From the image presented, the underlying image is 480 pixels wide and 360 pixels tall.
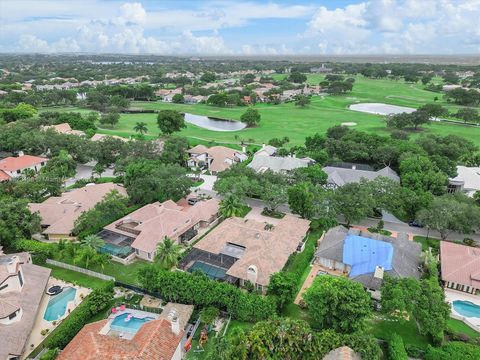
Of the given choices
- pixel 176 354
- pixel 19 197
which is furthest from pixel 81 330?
pixel 19 197

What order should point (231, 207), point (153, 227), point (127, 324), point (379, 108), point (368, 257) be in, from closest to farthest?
point (127, 324), point (368, 257), point (153, 227), point (231, 207), point (379, 108)

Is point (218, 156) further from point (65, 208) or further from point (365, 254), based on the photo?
point (365, 254)

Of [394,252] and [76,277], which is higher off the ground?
[394,252]

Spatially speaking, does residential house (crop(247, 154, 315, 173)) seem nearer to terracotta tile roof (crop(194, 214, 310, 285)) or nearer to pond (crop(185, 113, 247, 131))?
terracotta tile roof (crop(194, 214, 310, 285))

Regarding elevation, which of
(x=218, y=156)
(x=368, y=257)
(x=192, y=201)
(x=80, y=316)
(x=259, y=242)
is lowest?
(x=192, y=201)

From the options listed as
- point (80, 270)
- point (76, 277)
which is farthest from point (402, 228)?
point (76, 277)

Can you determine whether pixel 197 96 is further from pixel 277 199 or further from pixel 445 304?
pixel 445 304

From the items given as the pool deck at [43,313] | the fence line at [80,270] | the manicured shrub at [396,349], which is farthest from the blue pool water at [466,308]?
the pool deck at [43,313]

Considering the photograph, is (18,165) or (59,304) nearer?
(59,304)
